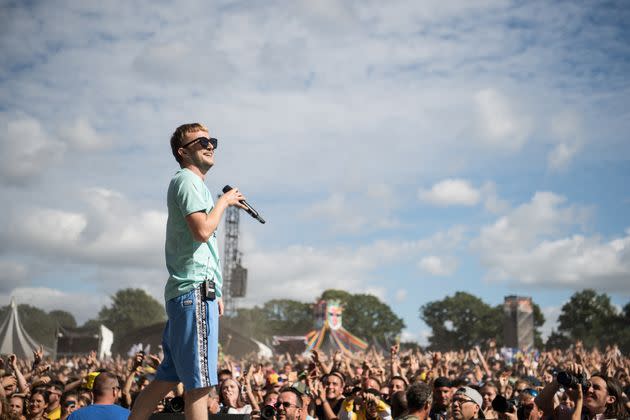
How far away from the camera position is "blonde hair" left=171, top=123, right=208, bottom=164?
388cm

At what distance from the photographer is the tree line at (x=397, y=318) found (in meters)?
84.9

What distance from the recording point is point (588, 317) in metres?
85.3

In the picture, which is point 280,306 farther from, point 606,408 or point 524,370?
point 606,408

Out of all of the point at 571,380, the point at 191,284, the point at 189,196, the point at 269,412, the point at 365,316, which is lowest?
the point at 269,412

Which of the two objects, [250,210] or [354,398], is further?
[354,398]

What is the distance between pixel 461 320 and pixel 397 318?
1115cm

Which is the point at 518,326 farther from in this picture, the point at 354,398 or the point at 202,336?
the point at 202,336

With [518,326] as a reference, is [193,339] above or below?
below

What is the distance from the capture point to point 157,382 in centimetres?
366

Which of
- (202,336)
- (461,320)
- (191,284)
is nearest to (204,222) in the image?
(191,284)

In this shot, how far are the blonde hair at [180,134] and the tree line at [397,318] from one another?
83327 mm

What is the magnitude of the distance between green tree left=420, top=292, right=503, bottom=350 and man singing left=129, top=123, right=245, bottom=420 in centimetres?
10344

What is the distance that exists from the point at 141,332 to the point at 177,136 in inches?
1782

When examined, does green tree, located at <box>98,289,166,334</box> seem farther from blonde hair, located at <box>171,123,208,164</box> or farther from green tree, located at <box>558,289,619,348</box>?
blonde hair, located at <box>171,123,208,164</box>
